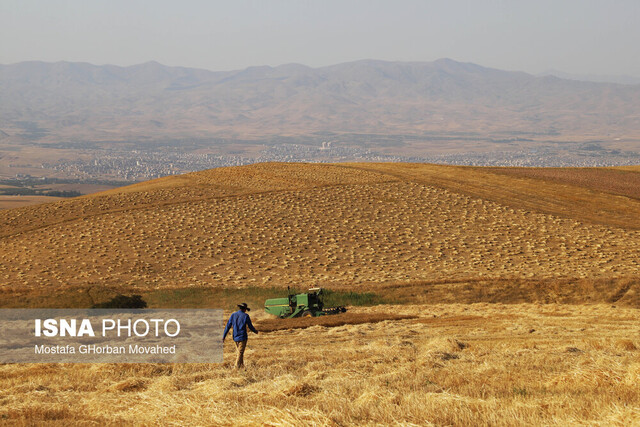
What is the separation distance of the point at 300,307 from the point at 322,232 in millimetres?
19116

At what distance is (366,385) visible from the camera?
14289 mm

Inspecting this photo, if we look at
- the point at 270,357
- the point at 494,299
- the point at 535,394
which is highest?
the point at 535,394

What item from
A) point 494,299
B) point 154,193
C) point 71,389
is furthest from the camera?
point 154,193

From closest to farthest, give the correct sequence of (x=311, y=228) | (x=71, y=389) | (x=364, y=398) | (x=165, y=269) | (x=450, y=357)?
(x=364, y=398)
(x=71, y=389)
(x=450, y=357)
(x=165, y=269)
(x=311, y=228)

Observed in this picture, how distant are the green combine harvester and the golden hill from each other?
22.9 ft

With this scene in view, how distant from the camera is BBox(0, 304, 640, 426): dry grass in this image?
11406 mm

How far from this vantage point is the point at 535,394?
43.3 feet

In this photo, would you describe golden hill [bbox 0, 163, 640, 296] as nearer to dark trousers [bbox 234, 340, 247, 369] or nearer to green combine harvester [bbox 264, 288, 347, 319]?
green combine harvester [bbox 264, 288, 347, 319]

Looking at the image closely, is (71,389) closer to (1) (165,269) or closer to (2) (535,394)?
(2) (535,394)

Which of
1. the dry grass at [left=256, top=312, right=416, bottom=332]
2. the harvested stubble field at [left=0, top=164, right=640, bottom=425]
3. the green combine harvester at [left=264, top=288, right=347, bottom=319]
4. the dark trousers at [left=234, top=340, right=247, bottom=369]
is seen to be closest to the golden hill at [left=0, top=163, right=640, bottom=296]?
the harvested stubble field at [left=0, top=164, right=640, bottom=425]

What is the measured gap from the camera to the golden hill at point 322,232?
40.1m

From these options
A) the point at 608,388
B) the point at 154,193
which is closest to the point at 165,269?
the point at 154,193

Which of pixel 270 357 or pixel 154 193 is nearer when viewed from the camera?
pixel 270 357

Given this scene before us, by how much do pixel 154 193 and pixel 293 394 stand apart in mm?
48904
